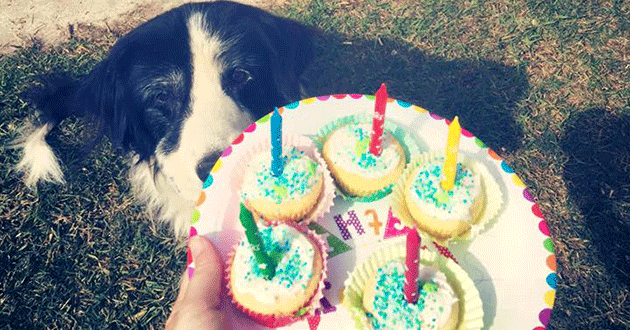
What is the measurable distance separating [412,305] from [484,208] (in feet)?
2.08

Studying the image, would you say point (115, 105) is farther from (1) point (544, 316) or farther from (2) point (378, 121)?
(1) point (544, 316)

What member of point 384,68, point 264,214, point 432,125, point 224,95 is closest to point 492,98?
point 384,68

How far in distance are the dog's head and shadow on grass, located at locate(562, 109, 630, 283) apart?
2154 mm

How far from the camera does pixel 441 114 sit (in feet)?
13.9

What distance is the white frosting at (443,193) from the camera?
2332 millimetres

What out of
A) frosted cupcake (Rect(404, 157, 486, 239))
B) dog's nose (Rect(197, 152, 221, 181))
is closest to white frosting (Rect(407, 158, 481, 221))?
frosted cupcake (Rect(404, 157, 486, 239))

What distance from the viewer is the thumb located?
7.38 feet

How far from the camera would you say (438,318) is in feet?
6.74

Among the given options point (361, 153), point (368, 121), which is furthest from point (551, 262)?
point (368, 121)

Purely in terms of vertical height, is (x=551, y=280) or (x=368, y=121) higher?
(x=368, y=121)

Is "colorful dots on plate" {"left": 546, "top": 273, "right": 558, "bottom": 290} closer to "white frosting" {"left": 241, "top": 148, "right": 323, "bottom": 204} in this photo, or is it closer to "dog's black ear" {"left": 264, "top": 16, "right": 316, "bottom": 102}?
"white frosting" {"left": 241, "top": 148, "right": 323, "bottom": 204}

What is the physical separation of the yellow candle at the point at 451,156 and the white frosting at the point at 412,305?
408 mm

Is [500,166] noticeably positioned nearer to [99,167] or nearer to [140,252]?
[140,252]

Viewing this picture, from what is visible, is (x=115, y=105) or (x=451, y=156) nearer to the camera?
(x=451, y=156)
